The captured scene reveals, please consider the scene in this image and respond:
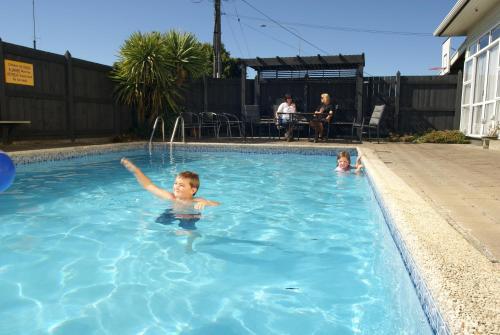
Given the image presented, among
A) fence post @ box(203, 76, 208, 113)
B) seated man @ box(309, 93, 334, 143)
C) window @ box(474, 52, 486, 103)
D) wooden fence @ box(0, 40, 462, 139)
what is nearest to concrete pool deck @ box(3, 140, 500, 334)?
seated man @ box(309, 93, 334, 143)

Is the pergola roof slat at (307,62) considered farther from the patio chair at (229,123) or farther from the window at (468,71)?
the window at (468,71)

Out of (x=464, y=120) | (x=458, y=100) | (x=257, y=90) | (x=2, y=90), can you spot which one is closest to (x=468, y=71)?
(x=458, y=100)

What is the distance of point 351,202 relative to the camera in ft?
16.2

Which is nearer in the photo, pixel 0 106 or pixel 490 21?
pixel 0 106

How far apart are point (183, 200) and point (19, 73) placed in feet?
22.8

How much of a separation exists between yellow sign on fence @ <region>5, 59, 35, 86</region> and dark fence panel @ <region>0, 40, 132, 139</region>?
8 cm

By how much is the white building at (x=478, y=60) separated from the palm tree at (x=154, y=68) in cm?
717

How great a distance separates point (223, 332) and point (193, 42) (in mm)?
11442

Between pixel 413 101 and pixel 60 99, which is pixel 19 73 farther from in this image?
pixel 413 101

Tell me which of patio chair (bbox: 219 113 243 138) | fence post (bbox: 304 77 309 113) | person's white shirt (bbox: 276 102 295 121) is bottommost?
patio chair (bbox: 219 113 243 138)

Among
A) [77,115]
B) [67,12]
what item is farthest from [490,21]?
[67,12]

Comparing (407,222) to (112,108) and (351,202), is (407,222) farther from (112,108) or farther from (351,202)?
(112,108)

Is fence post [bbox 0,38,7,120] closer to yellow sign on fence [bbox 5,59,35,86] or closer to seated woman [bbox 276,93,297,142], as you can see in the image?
yellow sign on fence [bbox 5,59,35,86]

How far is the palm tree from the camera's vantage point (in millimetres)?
11273
